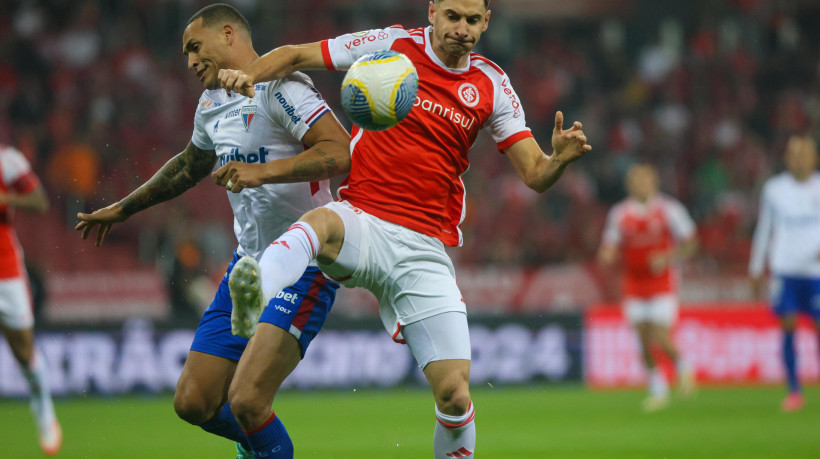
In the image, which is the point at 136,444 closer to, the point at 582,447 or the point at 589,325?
the point at 582,447

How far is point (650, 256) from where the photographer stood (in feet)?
41.5

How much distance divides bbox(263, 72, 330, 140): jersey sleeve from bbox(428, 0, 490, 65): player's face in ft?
2.27

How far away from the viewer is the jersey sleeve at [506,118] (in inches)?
207

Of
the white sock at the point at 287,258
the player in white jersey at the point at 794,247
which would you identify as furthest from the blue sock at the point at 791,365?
the white sock at the point at 287,258

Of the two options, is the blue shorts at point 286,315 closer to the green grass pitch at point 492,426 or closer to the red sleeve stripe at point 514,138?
the red sleeve stripe at point 514,138

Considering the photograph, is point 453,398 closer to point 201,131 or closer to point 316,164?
point 316,164

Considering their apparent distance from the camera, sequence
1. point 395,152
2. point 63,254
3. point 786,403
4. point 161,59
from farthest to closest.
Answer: point 161,59, point 63,254, point 786,403, point 395,152

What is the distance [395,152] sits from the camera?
16.5 feet

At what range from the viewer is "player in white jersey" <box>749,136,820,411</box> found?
36.7 ft

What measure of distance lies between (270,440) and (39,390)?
3.96m

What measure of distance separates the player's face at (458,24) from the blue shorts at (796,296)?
A: 7.39 m

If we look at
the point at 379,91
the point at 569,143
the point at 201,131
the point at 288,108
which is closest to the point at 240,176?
the point at 288,108

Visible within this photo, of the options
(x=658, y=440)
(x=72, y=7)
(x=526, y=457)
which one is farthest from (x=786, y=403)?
(x=72, y=7)

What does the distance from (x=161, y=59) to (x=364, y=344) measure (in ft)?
24.3
